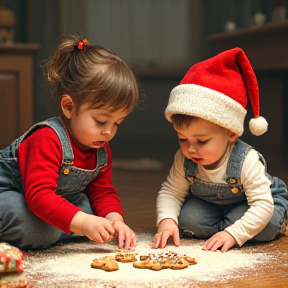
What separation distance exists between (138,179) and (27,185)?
150 cm

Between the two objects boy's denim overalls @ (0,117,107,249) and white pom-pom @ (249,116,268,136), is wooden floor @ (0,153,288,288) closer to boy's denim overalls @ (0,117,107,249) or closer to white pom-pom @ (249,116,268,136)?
boy's denim overalls @ (0,117,107,249)

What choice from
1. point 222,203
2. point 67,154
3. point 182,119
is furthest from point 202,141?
point 67,154

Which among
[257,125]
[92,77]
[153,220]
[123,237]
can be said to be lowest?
[153,220]

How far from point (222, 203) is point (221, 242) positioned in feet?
0.56

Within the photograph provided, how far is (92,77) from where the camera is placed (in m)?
1.39

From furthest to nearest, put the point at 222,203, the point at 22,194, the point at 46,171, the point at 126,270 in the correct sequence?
1. the point at 222,203
2. the point at 22,194
3. the point at 46,171
4. the point at 126,270

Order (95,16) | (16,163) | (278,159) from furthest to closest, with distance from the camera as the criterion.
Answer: (95,16) → (278,159) → (16,163)

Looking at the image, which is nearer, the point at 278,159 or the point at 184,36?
the point at 278,159

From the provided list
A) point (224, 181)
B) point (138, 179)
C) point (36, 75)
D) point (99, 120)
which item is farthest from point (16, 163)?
point (36, 75)

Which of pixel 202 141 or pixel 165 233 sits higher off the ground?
pixel 202 141

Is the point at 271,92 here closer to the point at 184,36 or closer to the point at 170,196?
the point at 184,36

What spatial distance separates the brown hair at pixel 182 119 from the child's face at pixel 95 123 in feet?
0.41

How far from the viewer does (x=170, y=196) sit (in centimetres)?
158

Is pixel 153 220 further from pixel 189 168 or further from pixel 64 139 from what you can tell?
pixel 64 139
